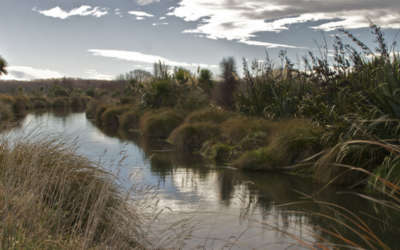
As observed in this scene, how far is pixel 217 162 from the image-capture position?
9711 mm

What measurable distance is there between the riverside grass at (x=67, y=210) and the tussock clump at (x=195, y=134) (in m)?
7.01

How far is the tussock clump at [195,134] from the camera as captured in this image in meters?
12.4

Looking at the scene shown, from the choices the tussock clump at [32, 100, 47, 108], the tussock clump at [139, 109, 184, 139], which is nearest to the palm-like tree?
the tussock clump at [32, 100, 47, 108]

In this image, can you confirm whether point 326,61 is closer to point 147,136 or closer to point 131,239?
point 131,239

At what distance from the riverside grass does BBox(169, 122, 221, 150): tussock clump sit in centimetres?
701

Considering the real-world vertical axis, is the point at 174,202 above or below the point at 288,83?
below

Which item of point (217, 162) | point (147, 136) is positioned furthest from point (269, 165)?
point (147, 136)

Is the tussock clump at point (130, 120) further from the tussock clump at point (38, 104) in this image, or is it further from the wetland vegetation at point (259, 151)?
the tussock clump at point (38, 104)

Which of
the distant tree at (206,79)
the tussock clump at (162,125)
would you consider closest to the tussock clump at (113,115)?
the distant tree at (206,79)

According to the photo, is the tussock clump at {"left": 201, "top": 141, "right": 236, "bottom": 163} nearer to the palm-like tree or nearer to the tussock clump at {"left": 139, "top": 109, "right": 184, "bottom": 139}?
the tussock clump at {"left": 139, "top": 109, "right": 184, "bottom": 139}

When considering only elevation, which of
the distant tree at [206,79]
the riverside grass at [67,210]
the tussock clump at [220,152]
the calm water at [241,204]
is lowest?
the calm water at [241,204]

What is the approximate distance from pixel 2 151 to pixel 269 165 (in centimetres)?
560

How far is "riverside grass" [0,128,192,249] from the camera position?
114 inches

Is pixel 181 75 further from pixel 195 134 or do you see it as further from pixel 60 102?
pixel 60 102
